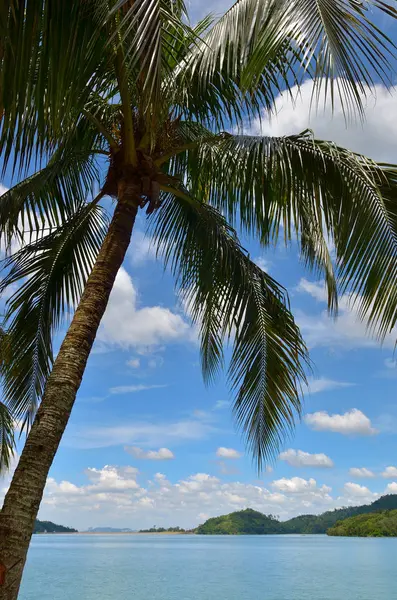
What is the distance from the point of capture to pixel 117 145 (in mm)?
6129

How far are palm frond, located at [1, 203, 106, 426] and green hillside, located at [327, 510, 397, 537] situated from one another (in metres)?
90.7

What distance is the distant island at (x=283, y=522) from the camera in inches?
3561

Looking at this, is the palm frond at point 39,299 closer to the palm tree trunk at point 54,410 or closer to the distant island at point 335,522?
the palm tree trunk at point 54,410

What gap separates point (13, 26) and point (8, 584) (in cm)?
301

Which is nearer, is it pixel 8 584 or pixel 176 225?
pixel 8 584

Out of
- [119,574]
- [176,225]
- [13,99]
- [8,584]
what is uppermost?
[119,574]

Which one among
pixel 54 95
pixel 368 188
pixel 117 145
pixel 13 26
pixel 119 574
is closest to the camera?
pixel 13 26

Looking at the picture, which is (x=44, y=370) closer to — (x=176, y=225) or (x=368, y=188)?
(x=176, y=225)

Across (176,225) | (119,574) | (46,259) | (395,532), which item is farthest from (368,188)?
(395,532)

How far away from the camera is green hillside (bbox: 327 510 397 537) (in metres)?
90.8

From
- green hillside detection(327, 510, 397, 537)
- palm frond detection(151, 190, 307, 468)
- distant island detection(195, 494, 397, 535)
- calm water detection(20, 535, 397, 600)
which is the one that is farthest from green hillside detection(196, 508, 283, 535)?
palm frond detection(151, 190, 307, 468)

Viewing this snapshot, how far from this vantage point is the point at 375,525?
92375 mm

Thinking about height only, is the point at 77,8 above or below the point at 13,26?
above

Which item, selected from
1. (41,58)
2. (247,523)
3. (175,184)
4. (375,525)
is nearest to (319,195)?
(175,184)
